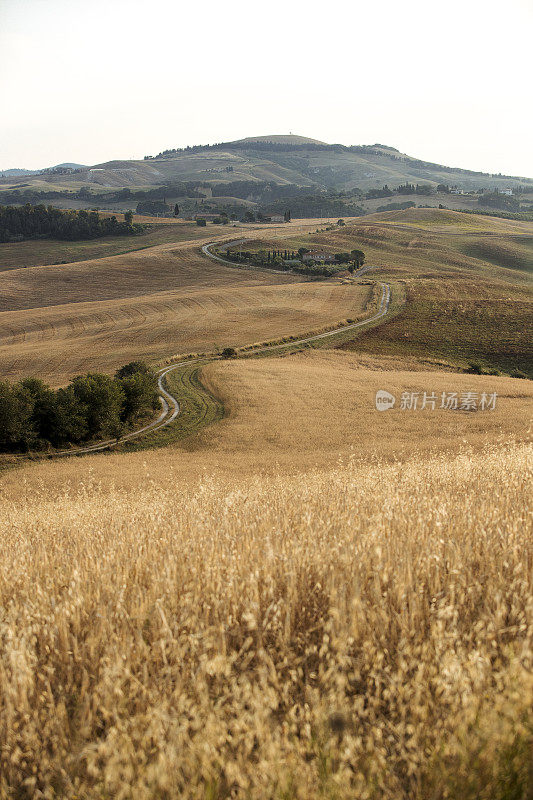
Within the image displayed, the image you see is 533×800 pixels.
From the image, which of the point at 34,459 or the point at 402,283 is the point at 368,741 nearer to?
the point at 34,459

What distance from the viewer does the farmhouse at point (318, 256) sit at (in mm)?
125550

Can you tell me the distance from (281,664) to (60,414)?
125 feet

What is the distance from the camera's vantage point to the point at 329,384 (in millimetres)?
50594

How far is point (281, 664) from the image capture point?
3.10m

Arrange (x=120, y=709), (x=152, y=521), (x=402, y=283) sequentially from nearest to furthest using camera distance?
(x=120, y=709)
(x=152, y=521)
(x=402, y=283)

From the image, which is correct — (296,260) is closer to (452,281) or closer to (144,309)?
(452,281)

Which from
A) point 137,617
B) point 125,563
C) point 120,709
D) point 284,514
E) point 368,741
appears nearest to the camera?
point 368,741

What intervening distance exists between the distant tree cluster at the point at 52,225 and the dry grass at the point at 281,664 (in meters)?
173

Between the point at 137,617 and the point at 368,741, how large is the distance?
5.34 ft

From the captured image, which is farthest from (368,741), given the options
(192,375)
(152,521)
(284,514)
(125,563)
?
(192,375)

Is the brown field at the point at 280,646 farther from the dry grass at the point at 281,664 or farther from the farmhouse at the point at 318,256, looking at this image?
the farmhouse at the point at 318,256

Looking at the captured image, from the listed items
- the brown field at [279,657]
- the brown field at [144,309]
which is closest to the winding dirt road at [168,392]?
the brown field at [144,309]

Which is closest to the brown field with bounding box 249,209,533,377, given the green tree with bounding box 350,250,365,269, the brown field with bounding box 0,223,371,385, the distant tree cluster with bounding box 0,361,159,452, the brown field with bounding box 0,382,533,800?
the green tree with bounding box 350,250,365,269

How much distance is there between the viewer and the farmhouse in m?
126
